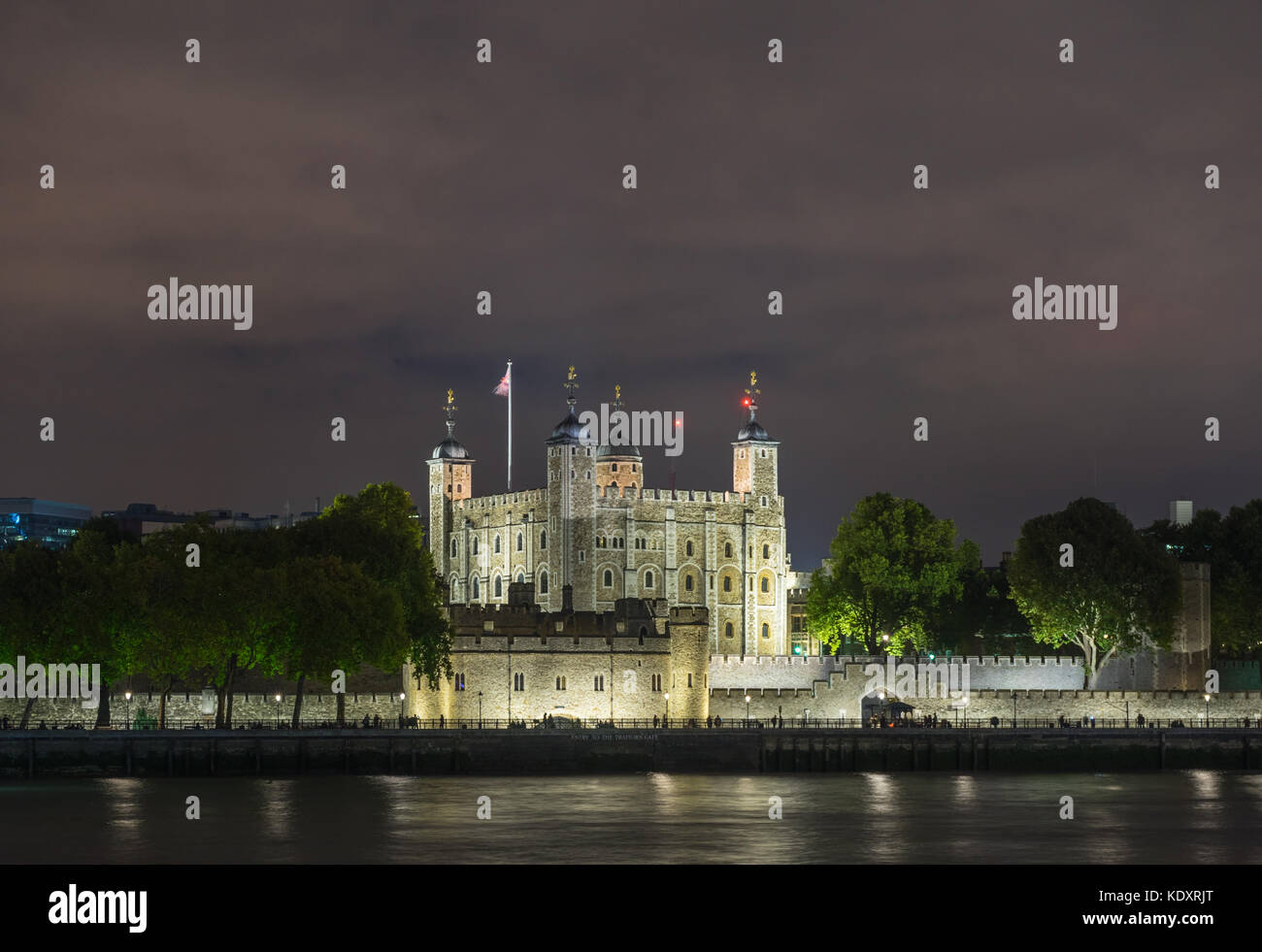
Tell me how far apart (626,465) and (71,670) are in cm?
4632

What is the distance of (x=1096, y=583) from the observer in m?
98.6

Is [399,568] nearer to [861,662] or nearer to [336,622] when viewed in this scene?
[336,622]

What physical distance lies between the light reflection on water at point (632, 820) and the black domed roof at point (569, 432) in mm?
44061

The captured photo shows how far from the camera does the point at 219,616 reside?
8044cm

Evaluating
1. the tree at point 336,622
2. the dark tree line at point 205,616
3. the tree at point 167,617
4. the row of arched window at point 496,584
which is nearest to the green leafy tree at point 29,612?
the dark tree line at point 205,616

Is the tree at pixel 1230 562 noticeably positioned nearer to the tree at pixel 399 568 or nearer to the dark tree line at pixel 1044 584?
the dark tree line at pixel 1044 584

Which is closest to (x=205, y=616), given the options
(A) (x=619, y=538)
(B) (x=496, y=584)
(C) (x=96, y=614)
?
(C) (x=96, y=614)

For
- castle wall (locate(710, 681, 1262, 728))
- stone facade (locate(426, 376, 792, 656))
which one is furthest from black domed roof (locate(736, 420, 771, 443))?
castle wall (locate(710, 681, 1262, 728))

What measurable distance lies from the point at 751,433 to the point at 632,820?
69007mm

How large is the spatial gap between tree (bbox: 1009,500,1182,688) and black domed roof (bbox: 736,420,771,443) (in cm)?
3023

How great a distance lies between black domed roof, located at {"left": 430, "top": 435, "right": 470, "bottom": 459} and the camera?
5236 inches

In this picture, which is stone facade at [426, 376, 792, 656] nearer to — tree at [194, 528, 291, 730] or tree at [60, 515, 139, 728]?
tree at [194, 528, 291, 730]
